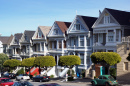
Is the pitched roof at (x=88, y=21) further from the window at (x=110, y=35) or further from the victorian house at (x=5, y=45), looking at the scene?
the victorian house at (x=5, y=45)

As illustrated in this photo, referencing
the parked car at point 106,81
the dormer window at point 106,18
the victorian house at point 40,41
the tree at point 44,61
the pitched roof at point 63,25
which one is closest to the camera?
the parked car at point 106,81

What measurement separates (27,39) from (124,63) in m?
31.2

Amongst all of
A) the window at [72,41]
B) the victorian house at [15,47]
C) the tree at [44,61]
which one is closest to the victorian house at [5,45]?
the victorian house at [15,47]

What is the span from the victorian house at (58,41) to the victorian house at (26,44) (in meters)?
7.30

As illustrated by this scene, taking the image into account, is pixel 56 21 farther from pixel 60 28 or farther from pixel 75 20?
pixel 75 20

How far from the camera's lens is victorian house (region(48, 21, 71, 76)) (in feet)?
165

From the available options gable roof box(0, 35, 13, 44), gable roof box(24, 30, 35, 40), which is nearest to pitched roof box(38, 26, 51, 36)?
gable roof box(24, 30, 35, 40)

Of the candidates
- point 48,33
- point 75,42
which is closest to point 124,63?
point 75,42

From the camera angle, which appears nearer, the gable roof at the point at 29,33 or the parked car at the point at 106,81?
the parked car at the point at 106,81

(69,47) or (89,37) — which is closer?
(89,37)

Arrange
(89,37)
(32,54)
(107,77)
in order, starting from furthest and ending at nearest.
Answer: (32,54), (89,37), (107,77)

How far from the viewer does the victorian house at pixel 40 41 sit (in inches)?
2154

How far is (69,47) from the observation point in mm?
48688

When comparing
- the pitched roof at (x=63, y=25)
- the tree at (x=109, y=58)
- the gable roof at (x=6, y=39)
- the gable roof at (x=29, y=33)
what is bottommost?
the tree at (x=109, y=58)
